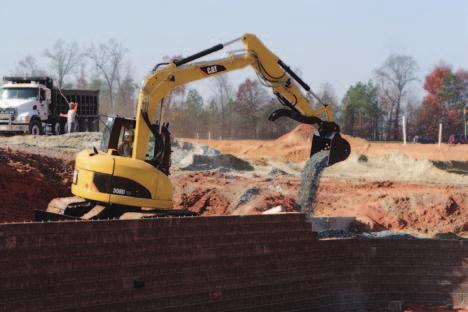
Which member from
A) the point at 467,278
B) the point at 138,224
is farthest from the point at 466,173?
the point at 138,224

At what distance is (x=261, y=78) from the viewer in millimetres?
14617

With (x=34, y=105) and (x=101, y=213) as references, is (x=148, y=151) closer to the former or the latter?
(x=101, y=213)

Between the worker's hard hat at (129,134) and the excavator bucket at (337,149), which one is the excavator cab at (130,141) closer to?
the worker's hard hat at (129,134)

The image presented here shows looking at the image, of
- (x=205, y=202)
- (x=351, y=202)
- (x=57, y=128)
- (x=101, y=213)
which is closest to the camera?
(x=101, y=213)

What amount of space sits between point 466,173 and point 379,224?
13.4 meters

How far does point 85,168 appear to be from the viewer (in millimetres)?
11969

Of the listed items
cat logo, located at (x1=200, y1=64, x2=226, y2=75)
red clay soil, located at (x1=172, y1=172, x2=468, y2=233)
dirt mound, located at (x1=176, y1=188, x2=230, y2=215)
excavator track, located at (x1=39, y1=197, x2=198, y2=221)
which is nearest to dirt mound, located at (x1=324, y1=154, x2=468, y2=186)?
red clay soil, located at (x1=172, y1=172, x2=468, y2=233)

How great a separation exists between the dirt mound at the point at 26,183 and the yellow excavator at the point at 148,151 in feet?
16.1

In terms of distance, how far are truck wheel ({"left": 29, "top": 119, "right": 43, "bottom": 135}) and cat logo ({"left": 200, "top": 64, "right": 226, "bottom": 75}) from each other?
18.9 meters

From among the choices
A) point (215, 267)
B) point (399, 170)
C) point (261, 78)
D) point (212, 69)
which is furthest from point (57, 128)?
point (215, 267)

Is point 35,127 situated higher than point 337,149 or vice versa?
point 35,127

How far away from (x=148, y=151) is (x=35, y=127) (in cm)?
1984

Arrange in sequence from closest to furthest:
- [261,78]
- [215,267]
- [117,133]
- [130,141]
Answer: [215,267]
[117,133]
[130,141]
[261,78]

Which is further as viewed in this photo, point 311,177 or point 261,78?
point 311,177
